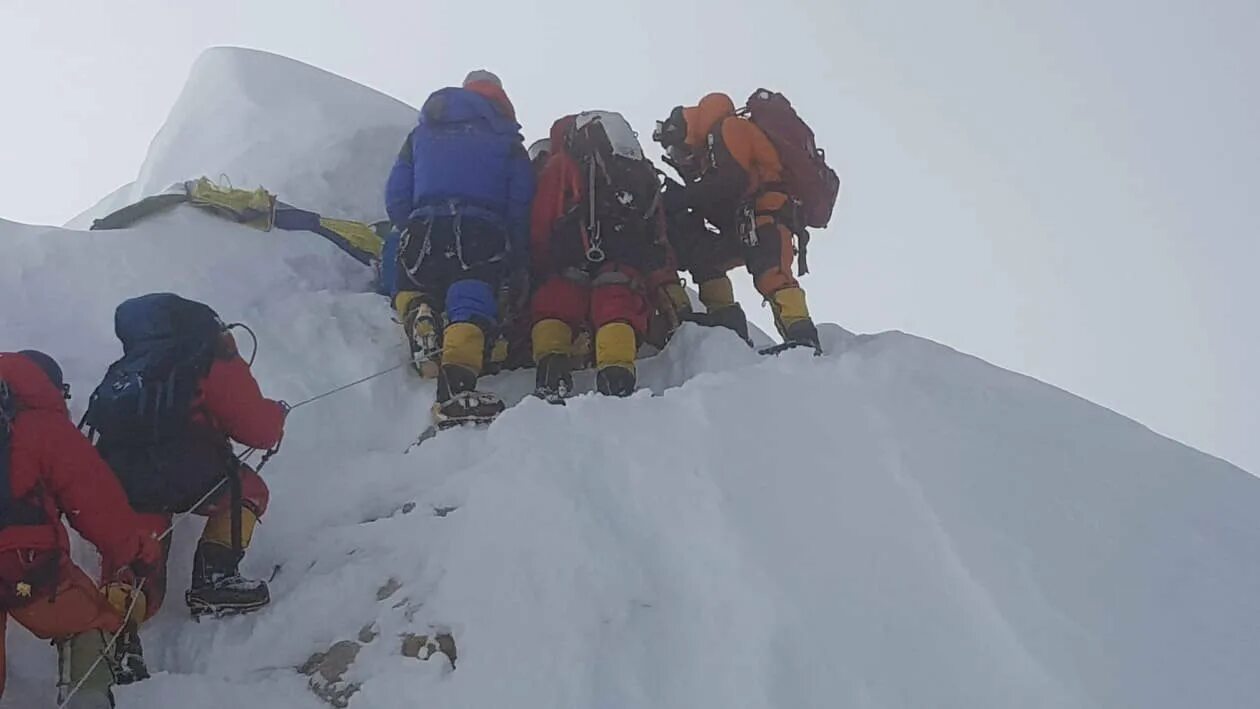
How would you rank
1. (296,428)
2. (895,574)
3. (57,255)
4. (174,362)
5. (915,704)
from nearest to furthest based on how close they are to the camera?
(915,704)
(895,574)
(174,362)
(296,428)
(57,255)

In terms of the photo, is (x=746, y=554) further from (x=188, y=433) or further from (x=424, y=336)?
(x=424, y=336)

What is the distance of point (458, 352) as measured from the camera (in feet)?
17.9

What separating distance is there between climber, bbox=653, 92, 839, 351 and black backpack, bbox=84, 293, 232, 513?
322cm

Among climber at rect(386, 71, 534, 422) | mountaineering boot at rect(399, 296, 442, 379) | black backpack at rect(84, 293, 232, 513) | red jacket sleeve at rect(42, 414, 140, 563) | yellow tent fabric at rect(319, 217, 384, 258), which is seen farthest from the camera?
yellow tent fabric at rect(319, 217, 384, 258)

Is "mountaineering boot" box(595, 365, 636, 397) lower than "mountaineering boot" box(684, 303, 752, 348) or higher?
lower

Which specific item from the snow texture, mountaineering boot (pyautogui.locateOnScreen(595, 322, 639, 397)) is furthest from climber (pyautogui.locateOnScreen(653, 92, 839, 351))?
mountaineering boot (pyautogui.locateOnScreen(595, 322, 639, 397))

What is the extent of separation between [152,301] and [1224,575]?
3.86m

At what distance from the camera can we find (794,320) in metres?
6.32

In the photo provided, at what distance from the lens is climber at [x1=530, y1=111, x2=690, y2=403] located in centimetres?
567

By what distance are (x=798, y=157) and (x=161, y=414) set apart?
13.2ft

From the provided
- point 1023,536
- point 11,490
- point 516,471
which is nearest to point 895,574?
point 1023,536

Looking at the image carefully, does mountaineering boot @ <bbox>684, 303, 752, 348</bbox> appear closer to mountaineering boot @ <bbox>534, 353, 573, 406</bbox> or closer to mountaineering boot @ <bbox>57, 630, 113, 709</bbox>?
mountaineering boot @ <bbox>534, 353, 573, 406</bbox>

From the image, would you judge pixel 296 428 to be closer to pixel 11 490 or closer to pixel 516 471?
pixel 516 471

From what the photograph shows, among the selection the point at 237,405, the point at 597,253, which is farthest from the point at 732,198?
the point at 237,405
